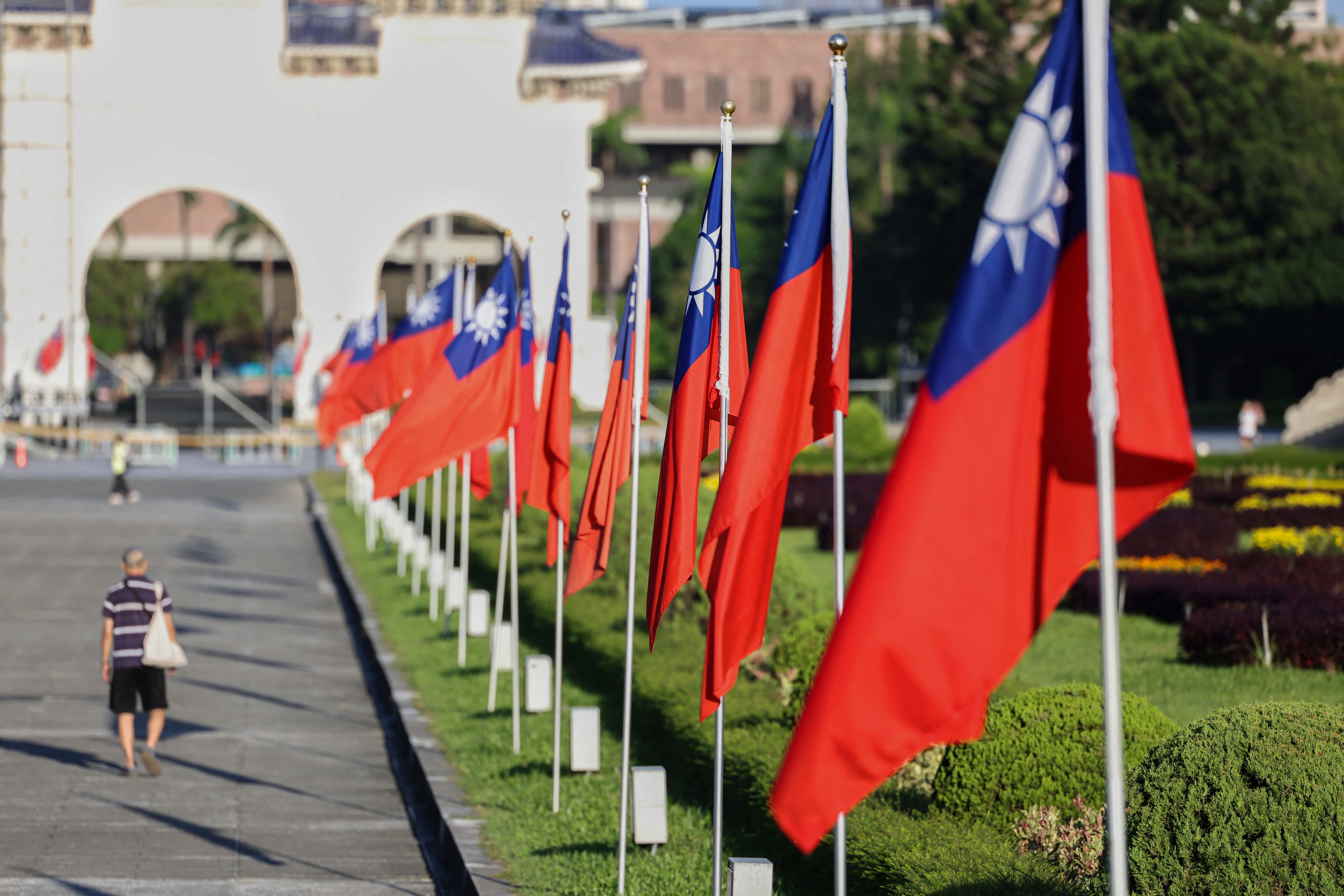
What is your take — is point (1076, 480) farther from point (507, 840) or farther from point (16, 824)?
point (16, 824)

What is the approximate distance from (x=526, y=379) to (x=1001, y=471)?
861 cm

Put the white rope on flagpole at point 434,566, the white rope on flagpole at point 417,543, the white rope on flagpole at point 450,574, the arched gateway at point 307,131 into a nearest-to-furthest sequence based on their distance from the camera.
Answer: the white rope on flagpole at point 450,574
the white rope on flagpole at point 434,566
the white rope on flagpole at point 417,543
the arched gateway at point 307,131

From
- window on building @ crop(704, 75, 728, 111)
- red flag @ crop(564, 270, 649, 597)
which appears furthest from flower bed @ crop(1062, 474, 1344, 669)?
window on building @ crop(704, 75, 728, 111)

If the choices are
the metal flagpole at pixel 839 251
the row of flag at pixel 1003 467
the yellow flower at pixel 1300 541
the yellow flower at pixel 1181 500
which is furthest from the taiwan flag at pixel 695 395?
the yellow flower at pixel 1181 500

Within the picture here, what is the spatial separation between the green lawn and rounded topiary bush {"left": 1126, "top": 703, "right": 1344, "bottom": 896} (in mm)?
726

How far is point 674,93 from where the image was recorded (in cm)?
8756

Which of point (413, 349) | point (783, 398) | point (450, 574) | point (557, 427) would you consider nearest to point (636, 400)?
point (557, 427)

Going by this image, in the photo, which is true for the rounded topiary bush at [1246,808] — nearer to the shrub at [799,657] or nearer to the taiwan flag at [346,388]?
the shrub at [799,657]

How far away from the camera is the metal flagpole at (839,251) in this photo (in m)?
6.52

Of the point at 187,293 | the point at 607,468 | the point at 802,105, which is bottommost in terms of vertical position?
the point at 187,293

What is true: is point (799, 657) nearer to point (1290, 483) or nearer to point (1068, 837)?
point (1068, 837)

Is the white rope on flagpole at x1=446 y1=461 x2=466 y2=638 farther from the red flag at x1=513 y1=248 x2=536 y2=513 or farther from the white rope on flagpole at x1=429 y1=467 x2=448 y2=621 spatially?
the red flag at x1=513 y1=248 x2=536 y2=513

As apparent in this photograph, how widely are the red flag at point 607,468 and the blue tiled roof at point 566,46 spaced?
4420 centimetres

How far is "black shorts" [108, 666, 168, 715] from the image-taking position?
39.0 feet
